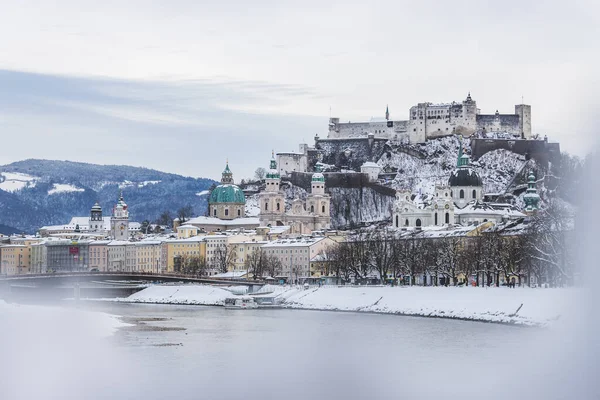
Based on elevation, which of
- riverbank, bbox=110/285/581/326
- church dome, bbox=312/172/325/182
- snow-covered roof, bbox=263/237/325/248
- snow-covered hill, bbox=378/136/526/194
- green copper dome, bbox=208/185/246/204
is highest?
snow-covered hill, bbox=378/136/526/194

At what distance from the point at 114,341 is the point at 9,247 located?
93425 mm

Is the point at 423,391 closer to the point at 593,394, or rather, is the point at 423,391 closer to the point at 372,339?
the point at 593,394

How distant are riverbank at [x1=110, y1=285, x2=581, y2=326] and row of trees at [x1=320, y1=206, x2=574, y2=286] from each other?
100.0 inches

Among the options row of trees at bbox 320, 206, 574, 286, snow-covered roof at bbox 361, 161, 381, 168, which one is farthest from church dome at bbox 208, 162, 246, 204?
row of trees at bbox 320, 206, 574, 286

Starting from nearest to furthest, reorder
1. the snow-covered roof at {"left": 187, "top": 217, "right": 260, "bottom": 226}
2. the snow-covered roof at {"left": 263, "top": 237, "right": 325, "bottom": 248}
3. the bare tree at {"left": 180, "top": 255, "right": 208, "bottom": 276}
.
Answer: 1. the snow-covered roof at {"left": 263, "top": 237, "right": 325, "bottom": 248}
2. the bare tree at {"left": 180, "top": 255, "right": 208, "bottom": 276}
3. the snow-covered roof at {"left": 187, "top": 217, "right": 260, "bottom": 226}

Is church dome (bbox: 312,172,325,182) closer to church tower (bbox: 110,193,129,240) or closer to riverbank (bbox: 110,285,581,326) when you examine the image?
church tower (bbox: 110,193,129,240)

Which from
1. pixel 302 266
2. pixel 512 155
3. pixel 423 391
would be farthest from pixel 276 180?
Result: pixel 423 391

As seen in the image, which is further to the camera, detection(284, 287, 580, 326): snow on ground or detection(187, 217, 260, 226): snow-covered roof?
detection(187, 217, 260, 226): snow-covered roof

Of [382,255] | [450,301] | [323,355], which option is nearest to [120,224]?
[382,255]

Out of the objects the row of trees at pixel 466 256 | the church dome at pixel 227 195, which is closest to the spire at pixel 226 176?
the church dome at pixel 227 195

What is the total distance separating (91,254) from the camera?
132 meters

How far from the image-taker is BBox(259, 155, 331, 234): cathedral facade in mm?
133125

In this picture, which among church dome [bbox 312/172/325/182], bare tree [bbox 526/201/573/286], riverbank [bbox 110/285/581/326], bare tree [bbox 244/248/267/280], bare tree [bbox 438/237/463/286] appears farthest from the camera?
church dome [bbox 312/172/325/182]

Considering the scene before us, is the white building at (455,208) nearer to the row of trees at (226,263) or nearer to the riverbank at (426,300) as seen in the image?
the row of trees at (226,263)
